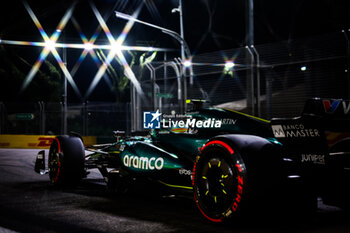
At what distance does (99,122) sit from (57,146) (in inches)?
1566

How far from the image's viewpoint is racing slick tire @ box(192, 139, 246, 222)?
4.02 metres

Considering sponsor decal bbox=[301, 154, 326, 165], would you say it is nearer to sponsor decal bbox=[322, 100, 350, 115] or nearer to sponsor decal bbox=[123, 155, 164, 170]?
sponsor decal bbox=[322, 100, 350, 115]

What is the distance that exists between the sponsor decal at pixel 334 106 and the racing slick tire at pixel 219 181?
1116 mm

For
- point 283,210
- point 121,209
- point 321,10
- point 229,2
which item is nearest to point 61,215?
point 121,209

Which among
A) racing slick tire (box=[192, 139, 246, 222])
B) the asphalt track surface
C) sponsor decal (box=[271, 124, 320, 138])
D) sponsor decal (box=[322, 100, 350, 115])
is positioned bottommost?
the asphalt track surface

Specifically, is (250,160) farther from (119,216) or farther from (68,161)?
(68,161)

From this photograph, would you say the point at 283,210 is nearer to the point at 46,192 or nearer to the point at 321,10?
the point at 46,192

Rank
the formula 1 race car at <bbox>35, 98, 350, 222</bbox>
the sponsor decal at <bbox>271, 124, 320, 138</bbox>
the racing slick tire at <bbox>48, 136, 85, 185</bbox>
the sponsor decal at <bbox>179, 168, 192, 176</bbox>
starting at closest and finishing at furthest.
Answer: the formula 1 race car at <bbox>35, 98, 350, 222</bbox>, the sponsor decal at <bbox>271, 124, 320, 138</bbox>, the sponsor decal at <bbox>179, 168, 192, 176</bbox>, the racing slick tire at <bbox>48, 136, 85, 185</bbox>

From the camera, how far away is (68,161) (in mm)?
7023

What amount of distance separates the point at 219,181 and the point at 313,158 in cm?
95

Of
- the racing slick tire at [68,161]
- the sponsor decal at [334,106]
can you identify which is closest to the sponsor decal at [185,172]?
Answer: the sponsor decal at [334,106]

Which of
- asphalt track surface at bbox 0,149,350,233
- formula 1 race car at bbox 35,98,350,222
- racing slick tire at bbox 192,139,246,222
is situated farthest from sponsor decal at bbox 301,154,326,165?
racing slick tire at bbox 192,139,246,222

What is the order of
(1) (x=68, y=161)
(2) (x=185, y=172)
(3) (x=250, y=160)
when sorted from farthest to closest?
(1) (x=68, y=161) → (2) (x=185, y=172) → (3) (x=250, y=160)

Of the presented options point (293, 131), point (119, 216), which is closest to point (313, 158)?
point (293, 131)
